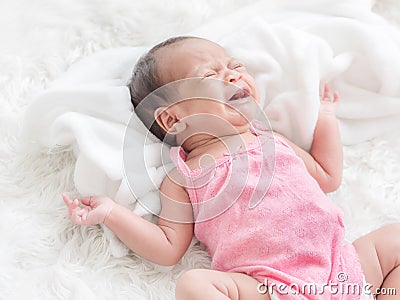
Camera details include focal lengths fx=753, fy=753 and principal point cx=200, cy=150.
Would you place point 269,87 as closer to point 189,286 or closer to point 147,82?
point 147,82

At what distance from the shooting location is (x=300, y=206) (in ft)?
4.50

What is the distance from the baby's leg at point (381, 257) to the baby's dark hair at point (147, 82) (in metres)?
0.44

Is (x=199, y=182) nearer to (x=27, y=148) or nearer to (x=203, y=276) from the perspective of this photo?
(x=203, y=276)

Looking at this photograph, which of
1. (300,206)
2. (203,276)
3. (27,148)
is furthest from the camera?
(27,148)

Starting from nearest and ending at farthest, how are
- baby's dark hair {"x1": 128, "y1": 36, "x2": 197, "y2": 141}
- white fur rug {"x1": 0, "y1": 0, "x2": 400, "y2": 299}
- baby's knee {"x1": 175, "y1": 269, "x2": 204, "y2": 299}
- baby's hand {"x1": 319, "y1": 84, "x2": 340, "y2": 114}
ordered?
1. baby's knee {"x1": 175, "y1": 269, "x2": 204, "y2": 299}
2. white fur rug {"x1": 0, "y1": 0, "x2": 400, "y2": 299}
3. baby's dark hair {"x1": 128, "y1": 36, "x2": 197, "y2": 141}
4. baby's hand {"x1": 319, "y1": 84, "x2": 340, "y2": 114}

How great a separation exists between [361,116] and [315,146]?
0.15 m

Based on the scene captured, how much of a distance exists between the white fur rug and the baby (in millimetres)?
51

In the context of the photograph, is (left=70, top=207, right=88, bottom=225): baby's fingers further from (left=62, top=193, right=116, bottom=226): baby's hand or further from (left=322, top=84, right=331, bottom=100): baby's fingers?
(left=322, top=84, right=331, bottom=100): baby's fingers

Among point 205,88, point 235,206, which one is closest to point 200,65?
point 205,88

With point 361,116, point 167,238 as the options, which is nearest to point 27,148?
point 167,238

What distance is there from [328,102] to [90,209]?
0.55m

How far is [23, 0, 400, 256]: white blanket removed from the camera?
1.44 metres

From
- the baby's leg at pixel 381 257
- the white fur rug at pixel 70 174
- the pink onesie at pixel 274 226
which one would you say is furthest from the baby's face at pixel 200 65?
the baby's leg at pixel 381 257

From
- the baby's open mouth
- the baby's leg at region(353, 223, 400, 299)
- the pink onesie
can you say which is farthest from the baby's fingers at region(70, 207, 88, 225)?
the baby's leg at region(353, 223, 400, 299)
